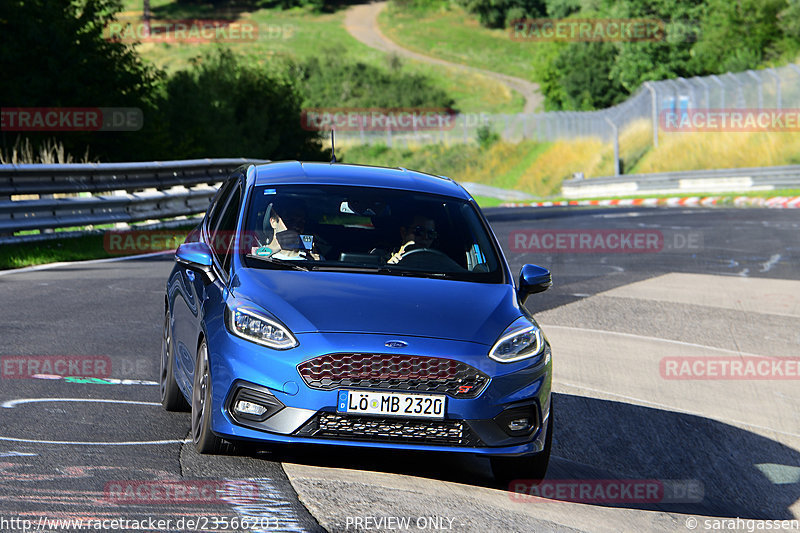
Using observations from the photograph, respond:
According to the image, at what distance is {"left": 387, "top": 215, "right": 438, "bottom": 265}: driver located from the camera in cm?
671

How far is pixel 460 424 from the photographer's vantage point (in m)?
5.65

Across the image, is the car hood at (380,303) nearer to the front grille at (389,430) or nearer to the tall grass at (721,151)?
the front grille at (389,430)

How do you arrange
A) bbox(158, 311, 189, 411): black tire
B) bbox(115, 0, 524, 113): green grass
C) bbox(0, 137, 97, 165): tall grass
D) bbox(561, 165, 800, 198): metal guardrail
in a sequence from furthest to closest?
bbox(115, 0, 524, 113): green grass → bbox(561, 165, 800, 198): metal guardrail → bbox(0, 137, 97, 165): tall grass → bbox(158, 311, 189, 411): black tire

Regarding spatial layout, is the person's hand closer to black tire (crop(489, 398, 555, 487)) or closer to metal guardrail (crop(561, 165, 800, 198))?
black tire (crop(489, 398, 555, 487))

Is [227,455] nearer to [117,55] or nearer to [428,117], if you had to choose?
[117,55]

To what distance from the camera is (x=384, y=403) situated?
5527 millimetres

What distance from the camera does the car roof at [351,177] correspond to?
282 inches

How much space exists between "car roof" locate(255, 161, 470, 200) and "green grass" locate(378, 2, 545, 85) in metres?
122

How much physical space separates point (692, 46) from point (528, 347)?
69832mm

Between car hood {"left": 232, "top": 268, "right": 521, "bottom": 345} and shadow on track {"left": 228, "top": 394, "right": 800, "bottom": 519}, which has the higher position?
car hood {"left": 232, "top": 268, "right": 521, "bottom": 345}

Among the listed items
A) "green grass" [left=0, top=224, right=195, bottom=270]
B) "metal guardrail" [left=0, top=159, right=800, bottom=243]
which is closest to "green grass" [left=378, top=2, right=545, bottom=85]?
"metal guardrail" [left=0, top=159, right=800, bottom=243]

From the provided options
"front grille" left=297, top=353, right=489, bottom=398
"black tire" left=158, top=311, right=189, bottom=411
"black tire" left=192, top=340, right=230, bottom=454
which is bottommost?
"black tire" left=158, top=311, right=189, bottom=411

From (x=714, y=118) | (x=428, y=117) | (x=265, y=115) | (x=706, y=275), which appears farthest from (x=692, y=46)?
(x=706, y=275)

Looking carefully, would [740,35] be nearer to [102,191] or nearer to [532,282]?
[102,191]
